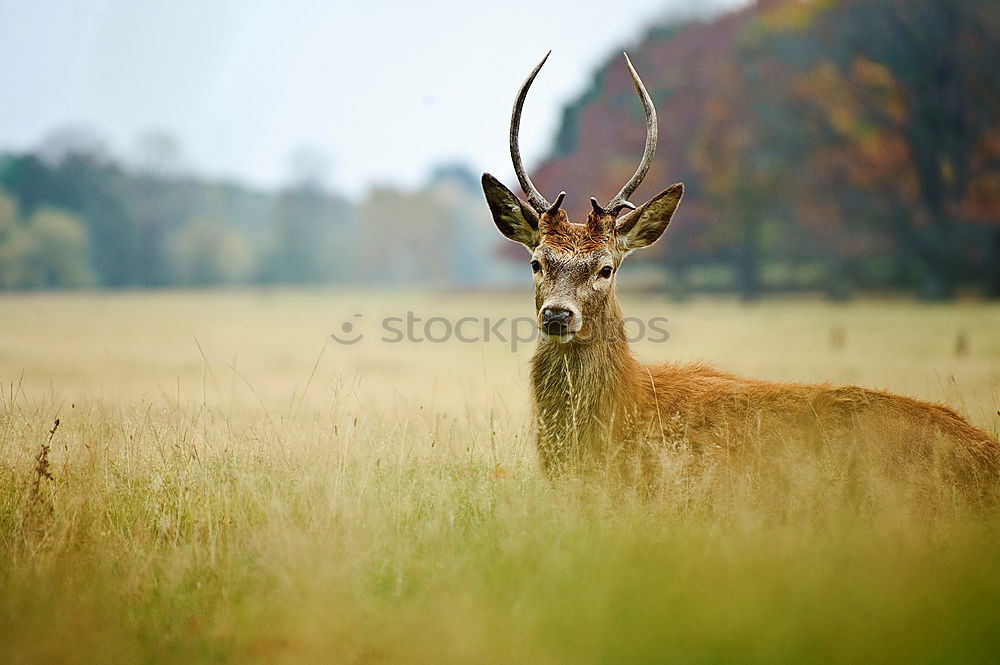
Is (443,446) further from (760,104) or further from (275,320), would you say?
(760,104)

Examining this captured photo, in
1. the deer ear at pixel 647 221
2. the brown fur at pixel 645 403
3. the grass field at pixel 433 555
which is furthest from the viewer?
the deer ear at pixel 647 221

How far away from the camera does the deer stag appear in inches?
213

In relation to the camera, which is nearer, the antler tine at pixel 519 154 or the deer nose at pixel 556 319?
the deer nose at pixel 556 319

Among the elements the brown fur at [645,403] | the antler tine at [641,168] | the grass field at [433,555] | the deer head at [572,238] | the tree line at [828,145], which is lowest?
the grass field at [433,555]

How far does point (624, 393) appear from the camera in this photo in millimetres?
6020

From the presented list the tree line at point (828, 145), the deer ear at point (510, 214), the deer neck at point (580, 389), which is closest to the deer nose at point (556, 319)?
the deer neck at point (580, 389)

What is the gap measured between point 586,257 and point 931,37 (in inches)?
1288

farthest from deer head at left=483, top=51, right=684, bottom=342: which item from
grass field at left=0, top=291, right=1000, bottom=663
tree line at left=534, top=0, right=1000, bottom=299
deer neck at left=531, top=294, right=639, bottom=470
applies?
tree line at left=534, top=0, right=1000, bottom=299

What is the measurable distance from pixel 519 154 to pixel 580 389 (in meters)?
1.99

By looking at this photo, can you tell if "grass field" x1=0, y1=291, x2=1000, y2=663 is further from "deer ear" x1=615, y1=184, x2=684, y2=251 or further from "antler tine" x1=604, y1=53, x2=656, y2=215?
"antler tine" x1=604, y1=53, x2=656, y2=215

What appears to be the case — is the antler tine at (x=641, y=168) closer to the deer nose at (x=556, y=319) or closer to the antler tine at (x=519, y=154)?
the antler tine at (x=519, y=154)

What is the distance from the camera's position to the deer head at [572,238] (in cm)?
581

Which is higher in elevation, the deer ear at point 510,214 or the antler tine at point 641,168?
the antler tine at point 641,168

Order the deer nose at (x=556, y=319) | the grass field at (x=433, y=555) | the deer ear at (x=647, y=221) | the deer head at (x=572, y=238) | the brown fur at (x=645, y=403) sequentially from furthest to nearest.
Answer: the deer ear at (x=647, y=221), the deer head at (x=572, y=238), the deer nose at (x=556, y=319), the brown fur at (x=645, y=403), the grass field at (x=433, y=555)
